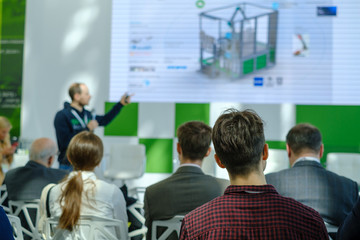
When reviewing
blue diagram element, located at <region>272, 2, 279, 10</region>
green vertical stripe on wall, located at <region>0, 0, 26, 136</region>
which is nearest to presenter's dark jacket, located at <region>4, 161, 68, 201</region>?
green vertical stripe on wall, located at <region>0, 0, 26, 136</region>

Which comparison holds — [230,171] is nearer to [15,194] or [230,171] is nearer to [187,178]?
[187,178]

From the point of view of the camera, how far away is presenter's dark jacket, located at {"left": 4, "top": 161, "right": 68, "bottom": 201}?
2.74m

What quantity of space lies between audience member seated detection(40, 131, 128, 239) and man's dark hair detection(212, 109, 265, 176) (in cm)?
114

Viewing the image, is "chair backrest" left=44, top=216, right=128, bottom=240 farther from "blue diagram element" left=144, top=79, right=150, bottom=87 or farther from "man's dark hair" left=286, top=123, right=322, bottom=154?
"blue diagram element" left=144, top=79, right=150, bottom=87

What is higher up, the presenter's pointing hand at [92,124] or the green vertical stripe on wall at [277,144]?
the presenter's pointing hand at [92,124]

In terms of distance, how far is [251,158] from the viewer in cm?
120

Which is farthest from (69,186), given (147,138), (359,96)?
(359,96)

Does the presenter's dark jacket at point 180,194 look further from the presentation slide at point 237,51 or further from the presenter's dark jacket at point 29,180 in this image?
the presentation slide at point 237,51

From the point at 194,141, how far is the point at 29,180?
48.0 inches

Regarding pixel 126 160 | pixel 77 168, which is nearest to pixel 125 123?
pixel 126 160

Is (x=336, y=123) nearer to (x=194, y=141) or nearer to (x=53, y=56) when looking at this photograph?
(x=194, y=141)

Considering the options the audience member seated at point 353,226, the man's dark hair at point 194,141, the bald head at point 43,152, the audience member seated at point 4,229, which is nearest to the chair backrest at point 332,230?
the man's dark hair at point 194,141

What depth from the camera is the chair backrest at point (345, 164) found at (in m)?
4.55

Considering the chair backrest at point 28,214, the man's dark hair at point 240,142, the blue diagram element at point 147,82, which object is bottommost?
the chair backrest at point 28,214
